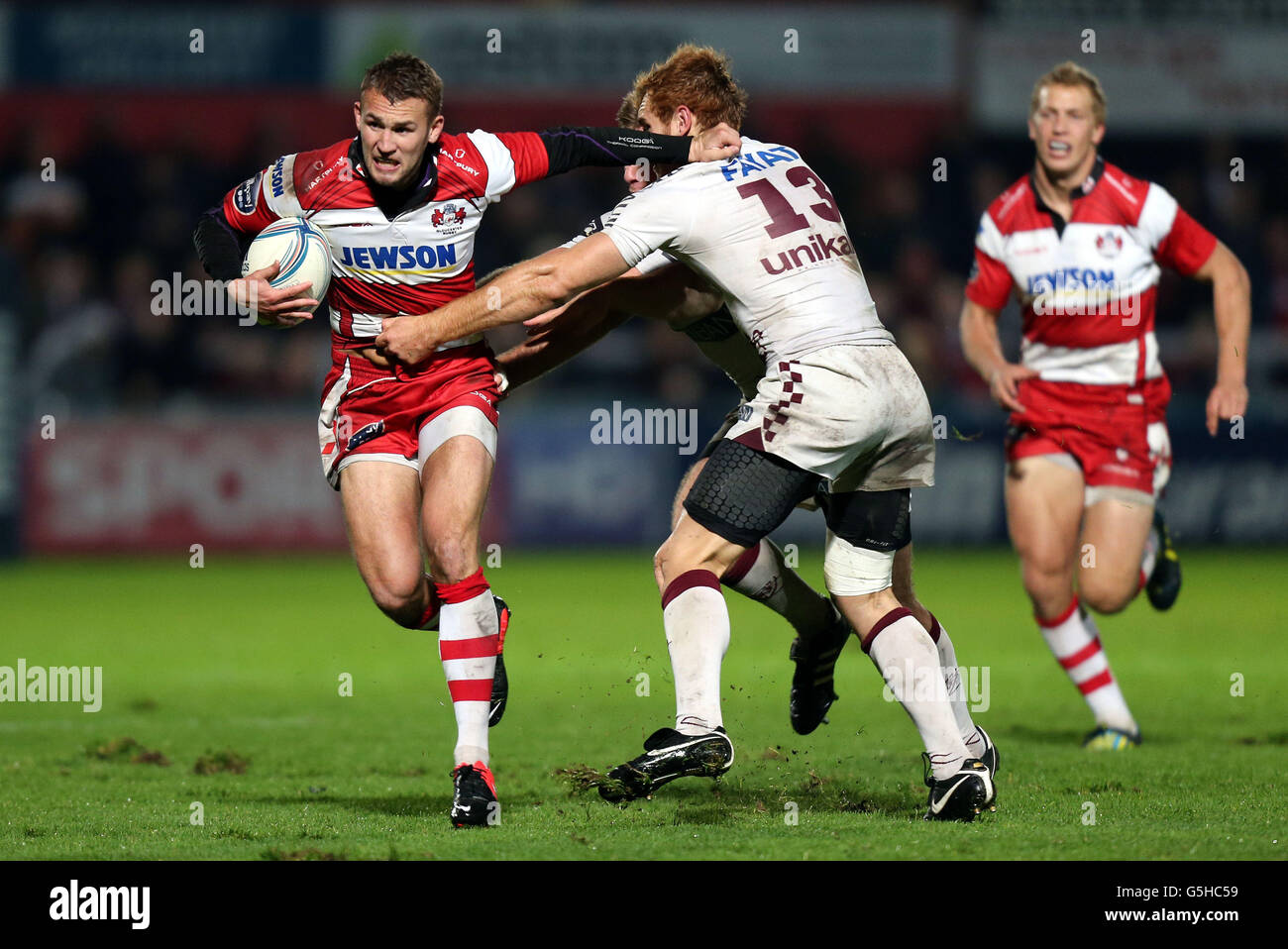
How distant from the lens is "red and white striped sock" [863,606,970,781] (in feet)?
17.4

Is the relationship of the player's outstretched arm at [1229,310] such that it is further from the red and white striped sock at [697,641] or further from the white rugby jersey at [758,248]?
the red and white striped sock at [697,641]

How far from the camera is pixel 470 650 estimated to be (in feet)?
18.8

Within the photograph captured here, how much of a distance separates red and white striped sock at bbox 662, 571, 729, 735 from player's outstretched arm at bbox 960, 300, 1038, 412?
2.10 meters

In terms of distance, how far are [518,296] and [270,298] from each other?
0.82 m

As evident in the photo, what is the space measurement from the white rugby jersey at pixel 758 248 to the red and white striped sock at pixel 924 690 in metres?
0.96

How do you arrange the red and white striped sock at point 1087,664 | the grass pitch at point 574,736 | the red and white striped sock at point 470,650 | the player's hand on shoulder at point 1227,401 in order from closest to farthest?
1. the grass pitch at point 574,736
2. the red and white striped sock at point 470,650
3. the player's hand on shoulder at point 1227,401
4. the red and white striped sock at point 1087,664

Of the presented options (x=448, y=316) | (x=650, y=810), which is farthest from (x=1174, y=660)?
(x=448, y=316)

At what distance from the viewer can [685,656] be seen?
536 centimetres

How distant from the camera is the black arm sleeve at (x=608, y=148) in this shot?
229 inches

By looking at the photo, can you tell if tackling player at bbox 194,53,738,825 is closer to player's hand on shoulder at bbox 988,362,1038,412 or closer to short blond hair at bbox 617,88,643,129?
short blond hair at bbox 617,88,643,129

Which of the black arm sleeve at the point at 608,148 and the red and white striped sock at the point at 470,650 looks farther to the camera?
the black arm sleeve at the point at 608,148

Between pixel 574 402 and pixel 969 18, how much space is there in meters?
7.44

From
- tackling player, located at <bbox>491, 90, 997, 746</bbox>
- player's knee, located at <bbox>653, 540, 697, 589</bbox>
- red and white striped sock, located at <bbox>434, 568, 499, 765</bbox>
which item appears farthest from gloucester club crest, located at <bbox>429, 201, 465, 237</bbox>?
player's knee, located at <bbox>653, 540, 697, 589</bbox>

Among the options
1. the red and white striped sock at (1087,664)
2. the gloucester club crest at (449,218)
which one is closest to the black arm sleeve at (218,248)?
the gloucester club crest at (449,218)
